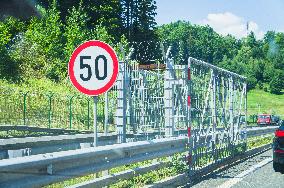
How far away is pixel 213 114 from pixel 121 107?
235 cm

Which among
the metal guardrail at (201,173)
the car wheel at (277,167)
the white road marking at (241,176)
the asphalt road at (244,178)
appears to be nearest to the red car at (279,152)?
the car wheel at (277,167)

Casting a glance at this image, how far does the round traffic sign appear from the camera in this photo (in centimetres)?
651

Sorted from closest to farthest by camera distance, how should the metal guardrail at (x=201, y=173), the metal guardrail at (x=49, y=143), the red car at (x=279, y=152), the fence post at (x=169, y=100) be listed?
1. the metal guardrail at (x=201, y=173)
2. the fence post at (x=169, y=100)
3. the red car at (x=279, y=152)
4. the metal guardrail at (x=49, y=143)

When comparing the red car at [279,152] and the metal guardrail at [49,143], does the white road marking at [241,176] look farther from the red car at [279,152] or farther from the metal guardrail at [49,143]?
the metal guardrail at [49,143]

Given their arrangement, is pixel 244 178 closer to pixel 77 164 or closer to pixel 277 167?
pixel 277 167

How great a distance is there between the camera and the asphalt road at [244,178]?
8703mm

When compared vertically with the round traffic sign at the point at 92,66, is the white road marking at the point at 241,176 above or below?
below

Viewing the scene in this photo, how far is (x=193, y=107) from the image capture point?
34.2ft

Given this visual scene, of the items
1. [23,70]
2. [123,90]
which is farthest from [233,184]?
[23,70]

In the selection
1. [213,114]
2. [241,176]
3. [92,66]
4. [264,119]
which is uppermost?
[92,66]

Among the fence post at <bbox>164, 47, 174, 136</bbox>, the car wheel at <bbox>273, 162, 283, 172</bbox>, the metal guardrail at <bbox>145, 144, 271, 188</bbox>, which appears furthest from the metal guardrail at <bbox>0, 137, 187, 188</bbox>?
the car wheel at <bbox>273, 162, 283, 172</bbox>

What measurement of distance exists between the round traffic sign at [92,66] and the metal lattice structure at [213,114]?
3.65 meters

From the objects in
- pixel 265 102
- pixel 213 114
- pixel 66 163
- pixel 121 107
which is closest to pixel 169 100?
pixel 121 107

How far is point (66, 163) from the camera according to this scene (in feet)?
18.2
